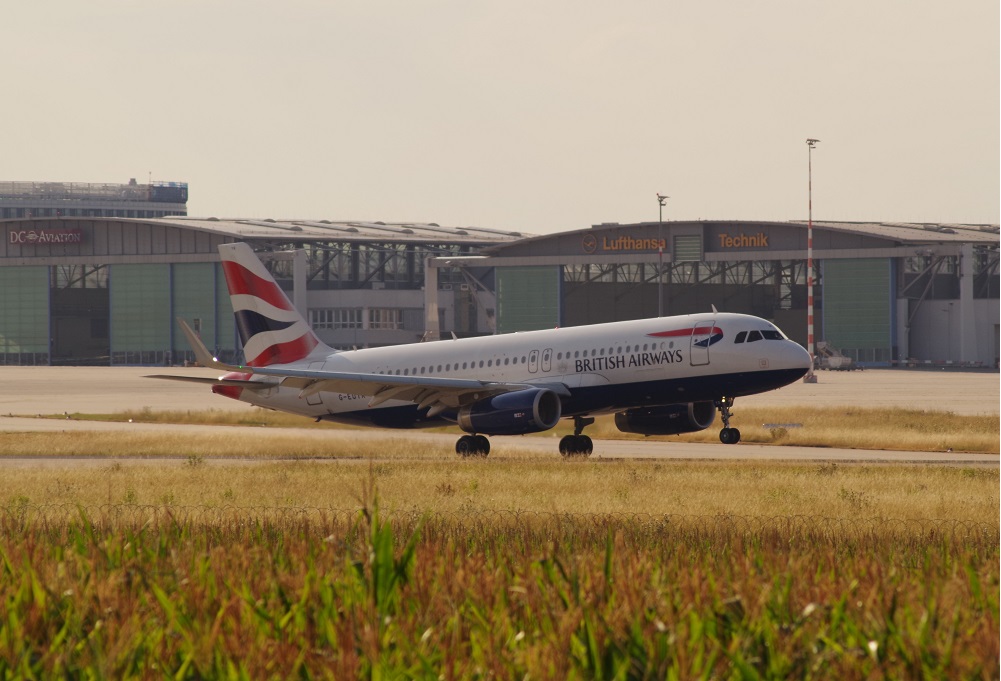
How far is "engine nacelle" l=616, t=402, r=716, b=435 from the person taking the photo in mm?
40375

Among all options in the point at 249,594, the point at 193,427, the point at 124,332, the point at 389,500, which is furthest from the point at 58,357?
the point at 249,594

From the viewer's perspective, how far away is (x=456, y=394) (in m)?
39.9

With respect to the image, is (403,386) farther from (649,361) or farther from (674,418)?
(674,418)

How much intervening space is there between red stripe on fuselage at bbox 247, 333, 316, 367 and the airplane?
176 cm

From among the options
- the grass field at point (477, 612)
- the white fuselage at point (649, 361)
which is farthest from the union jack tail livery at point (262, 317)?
the grass field at point (477, 612)

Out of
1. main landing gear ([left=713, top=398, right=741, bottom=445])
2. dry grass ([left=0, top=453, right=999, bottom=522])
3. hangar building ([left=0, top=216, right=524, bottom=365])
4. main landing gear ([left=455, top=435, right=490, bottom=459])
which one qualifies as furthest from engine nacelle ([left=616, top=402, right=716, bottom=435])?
hangar building ([left=0, top=216, right=524, bottom=365])

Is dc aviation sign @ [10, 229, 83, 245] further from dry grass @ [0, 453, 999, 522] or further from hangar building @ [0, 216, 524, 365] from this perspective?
dry grass @ [0, 453, 999, 522]

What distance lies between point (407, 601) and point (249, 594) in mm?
1263

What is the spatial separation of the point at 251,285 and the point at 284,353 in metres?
2.66

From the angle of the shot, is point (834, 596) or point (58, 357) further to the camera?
point (58, 357)

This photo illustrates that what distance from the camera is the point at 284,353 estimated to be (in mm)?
45406

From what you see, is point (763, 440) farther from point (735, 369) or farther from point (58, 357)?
point (58, 357)

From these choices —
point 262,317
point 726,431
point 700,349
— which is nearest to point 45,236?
point 262,317

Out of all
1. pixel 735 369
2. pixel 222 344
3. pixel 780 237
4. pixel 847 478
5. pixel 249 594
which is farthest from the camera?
pixel 222 344
